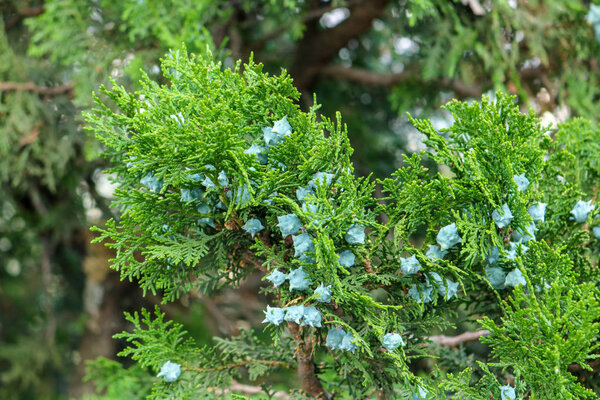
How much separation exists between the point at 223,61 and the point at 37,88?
0.70 meters

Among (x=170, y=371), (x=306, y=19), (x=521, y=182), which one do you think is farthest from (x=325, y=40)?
(x=170, y=371)

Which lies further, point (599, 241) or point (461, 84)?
point (461, 84)

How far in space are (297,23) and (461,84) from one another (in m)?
0.69

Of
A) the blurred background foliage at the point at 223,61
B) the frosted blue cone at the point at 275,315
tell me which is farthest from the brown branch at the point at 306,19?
the frosted blue cone at the point at 275,315

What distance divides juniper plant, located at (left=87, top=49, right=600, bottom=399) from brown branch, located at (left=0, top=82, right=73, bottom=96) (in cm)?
90

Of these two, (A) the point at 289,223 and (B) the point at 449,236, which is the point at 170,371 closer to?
(A) the point at 289,223

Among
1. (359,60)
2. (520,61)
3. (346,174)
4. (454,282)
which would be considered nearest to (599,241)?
(454,282)

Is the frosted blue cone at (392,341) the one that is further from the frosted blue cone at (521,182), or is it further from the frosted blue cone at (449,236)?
the frosted blue cone at (521,182)

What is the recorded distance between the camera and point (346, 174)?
638 mm

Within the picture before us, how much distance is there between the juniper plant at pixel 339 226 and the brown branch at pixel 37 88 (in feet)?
2.94

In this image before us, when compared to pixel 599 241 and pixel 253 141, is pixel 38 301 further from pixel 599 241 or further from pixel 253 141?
pixel 599 241

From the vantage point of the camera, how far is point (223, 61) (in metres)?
1.11

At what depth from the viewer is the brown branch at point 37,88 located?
56.9 inches

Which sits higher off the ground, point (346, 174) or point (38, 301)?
point (346, 174)
